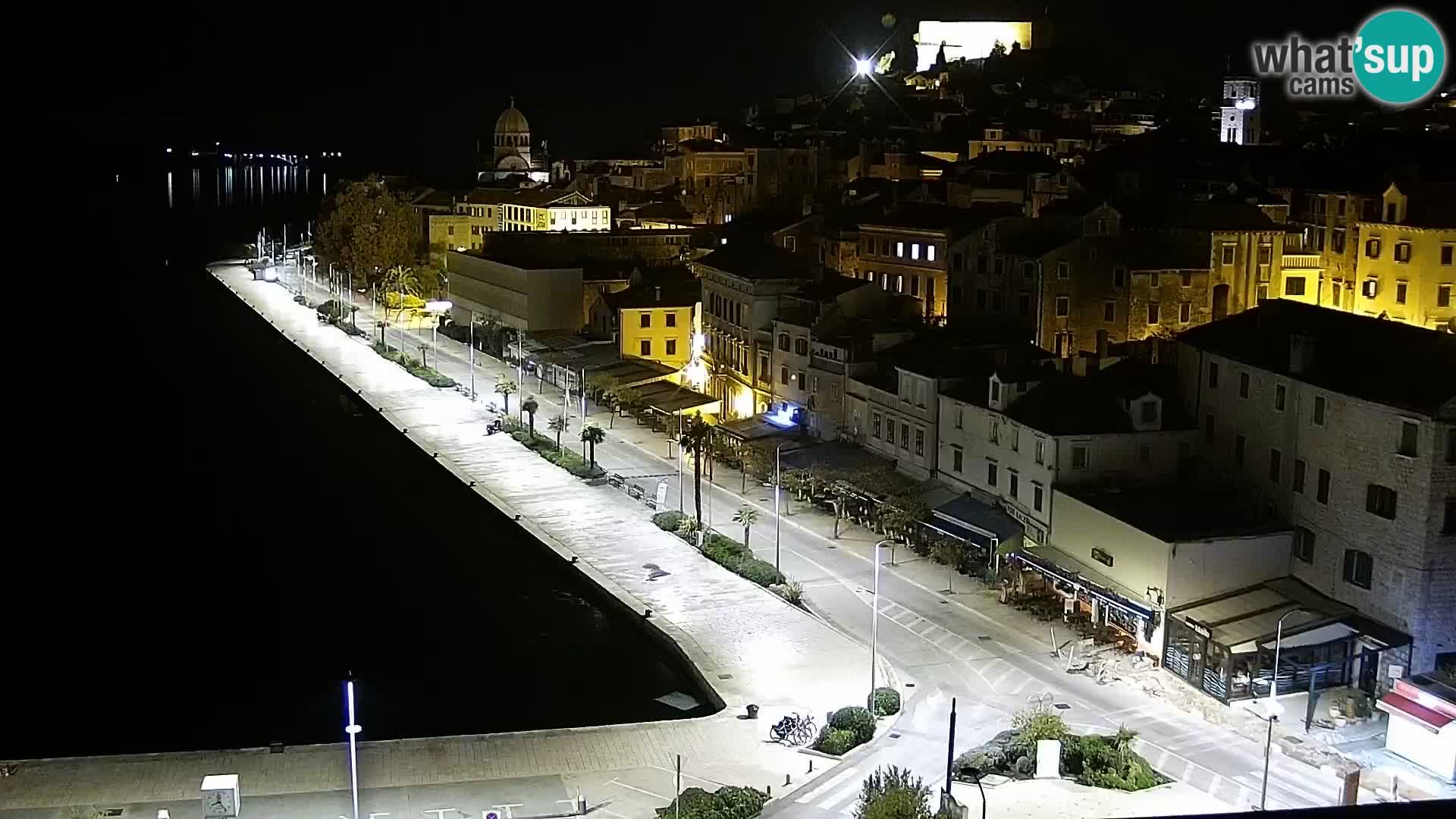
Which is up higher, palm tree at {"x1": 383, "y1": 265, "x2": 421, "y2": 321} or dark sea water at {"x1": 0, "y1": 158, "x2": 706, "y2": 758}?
palm tree at {"x1": 383, "y1": 265, "x2": 421, "y2": 321}

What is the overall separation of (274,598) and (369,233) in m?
52.8

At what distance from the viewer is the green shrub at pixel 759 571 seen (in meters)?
32.9

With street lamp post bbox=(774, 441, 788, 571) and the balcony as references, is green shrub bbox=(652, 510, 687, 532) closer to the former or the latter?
street lamp post bbox=(774, 441, 788, 571)

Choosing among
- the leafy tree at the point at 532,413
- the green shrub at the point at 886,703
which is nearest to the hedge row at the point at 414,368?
the leafy tree at the point at 532,413

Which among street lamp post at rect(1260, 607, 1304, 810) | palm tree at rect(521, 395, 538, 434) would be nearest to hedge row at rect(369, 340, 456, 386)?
palm tree at rect(521, 395, 538, 434)

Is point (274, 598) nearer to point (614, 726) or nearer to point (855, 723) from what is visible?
point (614, 726)

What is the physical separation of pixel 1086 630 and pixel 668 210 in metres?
53.9

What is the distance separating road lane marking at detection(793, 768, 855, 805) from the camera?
22172 millimetres

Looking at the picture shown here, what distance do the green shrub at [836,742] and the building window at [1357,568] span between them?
1044 centimetres

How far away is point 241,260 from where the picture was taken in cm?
11456

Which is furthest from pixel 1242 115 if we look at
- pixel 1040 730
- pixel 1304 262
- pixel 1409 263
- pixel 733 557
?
pixel 1040 730

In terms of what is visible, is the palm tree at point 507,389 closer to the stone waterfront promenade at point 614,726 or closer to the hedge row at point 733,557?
the stone waterfront promenade at point 614,726

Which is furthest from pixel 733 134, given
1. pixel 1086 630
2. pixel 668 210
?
pixel 1086 630

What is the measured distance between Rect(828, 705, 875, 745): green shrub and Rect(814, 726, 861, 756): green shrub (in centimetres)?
8
